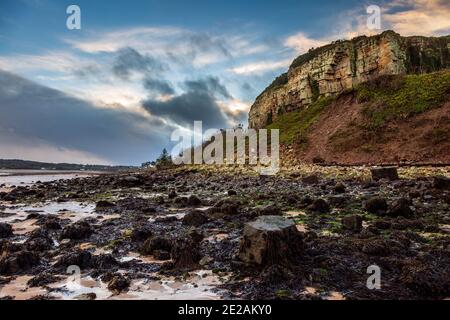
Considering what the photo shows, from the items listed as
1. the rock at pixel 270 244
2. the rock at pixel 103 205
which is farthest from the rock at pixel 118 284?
the rock at pixel 103 205

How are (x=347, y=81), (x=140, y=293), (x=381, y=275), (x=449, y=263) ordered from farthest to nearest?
(x=347, y=81), (x=449, y=263), (x=381, y=275), (x=140, y=293)

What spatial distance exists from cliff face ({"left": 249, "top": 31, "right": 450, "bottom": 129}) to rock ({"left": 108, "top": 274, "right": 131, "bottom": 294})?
58.1m

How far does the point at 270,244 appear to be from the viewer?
7.02 m

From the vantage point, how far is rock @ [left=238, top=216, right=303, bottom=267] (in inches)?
275

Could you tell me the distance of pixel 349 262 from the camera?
7.36 metres

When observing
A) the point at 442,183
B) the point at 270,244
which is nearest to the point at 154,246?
the point at 270,244

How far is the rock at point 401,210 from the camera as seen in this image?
1129 cm

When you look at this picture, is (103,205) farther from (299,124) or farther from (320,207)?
(299,124)

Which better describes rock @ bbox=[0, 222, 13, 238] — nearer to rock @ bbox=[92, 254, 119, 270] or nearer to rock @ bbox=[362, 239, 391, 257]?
rock @ bbox=[92, 254, 119, 270]

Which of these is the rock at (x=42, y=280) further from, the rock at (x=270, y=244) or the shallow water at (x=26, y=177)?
the shallow water at (x=26, y=177)

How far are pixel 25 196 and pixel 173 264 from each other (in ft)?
71.2

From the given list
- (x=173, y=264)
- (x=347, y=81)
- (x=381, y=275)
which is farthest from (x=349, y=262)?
(x=347, y=81)

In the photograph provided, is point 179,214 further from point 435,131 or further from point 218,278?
point 435,131

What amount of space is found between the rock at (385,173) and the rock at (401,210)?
10.3 meters
